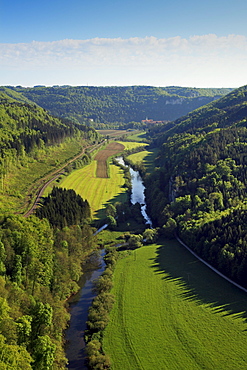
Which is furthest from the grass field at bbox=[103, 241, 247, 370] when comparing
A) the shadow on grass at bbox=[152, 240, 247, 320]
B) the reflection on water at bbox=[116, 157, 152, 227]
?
the reflection on water at bbox=[116, 157, 152, 227]

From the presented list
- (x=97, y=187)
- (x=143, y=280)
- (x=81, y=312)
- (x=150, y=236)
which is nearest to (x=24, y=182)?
(x=97, y=187)

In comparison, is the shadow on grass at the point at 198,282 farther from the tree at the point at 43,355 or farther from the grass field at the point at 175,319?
the tree at the point at 43,355

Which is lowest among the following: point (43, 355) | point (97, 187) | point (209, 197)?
point (43, 355)

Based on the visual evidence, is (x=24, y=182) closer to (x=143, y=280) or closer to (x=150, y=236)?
(x=150, y=236)

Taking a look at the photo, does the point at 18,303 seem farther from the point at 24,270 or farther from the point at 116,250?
the point at 116,250

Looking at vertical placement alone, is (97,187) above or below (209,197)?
below

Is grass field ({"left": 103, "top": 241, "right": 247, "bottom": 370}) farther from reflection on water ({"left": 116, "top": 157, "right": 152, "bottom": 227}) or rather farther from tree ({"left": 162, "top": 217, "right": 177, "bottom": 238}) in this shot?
reflection on water ({"left": 116, "top": 157, "right": 152, "bottom": 227})

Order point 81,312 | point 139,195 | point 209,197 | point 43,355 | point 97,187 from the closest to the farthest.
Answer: point 43,355, point 81,312, point 209,197, point 97,187, point 139,195
